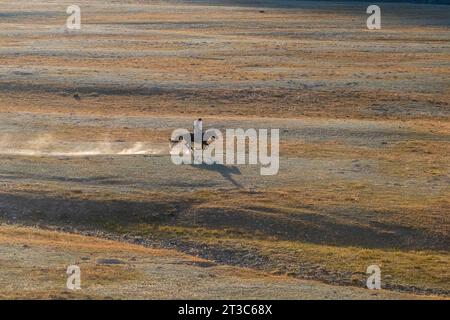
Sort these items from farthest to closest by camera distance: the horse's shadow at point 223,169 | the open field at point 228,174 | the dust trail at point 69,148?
the dust trail at point 69,148
the horse's shadow at point 223,169
the open field at point 228,174

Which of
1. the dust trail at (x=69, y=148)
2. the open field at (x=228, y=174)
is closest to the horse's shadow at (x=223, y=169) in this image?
the open field at (x=228, y=174)

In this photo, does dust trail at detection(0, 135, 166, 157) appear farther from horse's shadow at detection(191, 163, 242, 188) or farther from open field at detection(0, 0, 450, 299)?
horse's shadow at detection(191, 163, 242, 188)

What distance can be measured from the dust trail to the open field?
0.15m

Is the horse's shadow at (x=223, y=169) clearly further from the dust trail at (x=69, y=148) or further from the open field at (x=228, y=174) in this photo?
the dust trail at (x=69, y=148)

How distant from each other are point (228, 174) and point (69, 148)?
990cm

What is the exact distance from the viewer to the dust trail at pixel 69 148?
167ft

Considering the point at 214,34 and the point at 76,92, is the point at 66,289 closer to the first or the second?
the point at 76,92

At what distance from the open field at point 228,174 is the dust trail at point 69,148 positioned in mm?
151

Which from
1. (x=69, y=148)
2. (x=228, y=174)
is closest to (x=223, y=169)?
(x=228, y=174)

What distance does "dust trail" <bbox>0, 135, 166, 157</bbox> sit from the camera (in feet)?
167

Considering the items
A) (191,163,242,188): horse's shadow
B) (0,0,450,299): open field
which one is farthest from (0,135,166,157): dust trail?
(191,163,242,188): horse's shadow

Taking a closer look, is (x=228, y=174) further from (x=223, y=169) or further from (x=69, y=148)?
(x=69, y=148)
